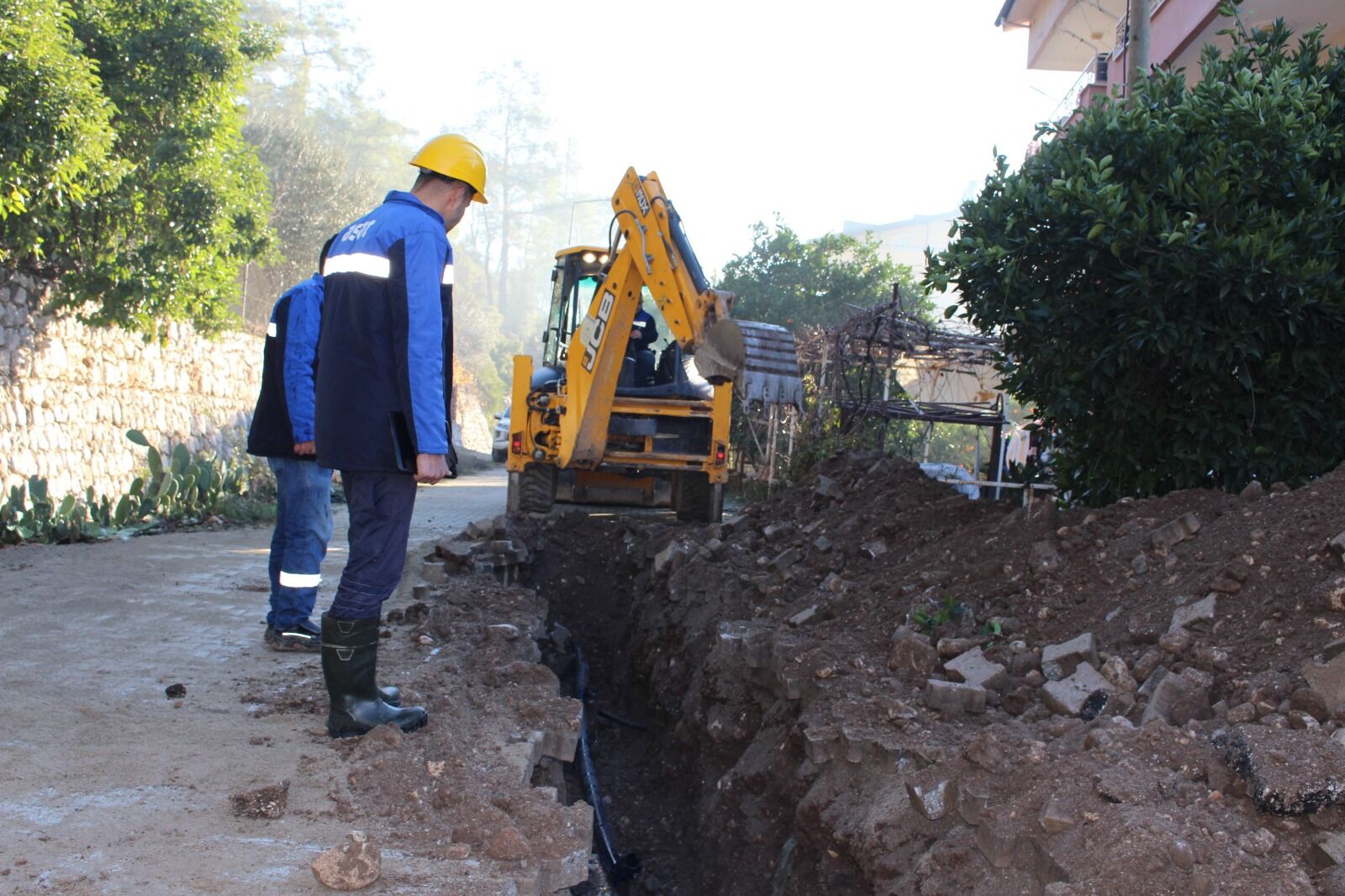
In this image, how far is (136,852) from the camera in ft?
9.45

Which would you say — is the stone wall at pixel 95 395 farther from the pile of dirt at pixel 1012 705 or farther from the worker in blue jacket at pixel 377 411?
the worker in blue jacket at pixel 377 411

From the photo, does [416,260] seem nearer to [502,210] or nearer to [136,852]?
[136,852]

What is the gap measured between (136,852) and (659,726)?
4022mm

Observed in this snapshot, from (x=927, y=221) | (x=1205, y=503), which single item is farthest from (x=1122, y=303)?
(x=927, y=221)

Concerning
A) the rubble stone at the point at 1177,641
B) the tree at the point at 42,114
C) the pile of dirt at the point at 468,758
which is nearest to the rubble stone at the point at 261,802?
the pile of dirt at the point at 468,758

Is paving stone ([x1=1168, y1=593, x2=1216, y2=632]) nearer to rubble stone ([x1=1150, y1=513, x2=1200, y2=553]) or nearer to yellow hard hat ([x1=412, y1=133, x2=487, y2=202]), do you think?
rubble stone ([x1=1150, y1=513, x2=1200, y2=553])

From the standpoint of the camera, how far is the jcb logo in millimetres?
9414

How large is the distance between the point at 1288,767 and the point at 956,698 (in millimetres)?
1323

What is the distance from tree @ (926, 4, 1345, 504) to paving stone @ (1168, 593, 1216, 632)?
1519 millimetres

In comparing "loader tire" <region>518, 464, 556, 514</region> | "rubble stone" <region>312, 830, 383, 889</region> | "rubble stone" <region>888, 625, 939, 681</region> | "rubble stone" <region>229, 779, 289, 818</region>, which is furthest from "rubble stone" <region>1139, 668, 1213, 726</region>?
"loader tire" <region>518, 464, 556, 514</region>

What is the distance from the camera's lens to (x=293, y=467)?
5344 millimetres

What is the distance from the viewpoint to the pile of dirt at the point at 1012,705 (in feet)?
9.97

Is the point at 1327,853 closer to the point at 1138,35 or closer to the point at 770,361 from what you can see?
the point at 1138,35

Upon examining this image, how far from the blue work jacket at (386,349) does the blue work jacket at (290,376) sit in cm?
108
